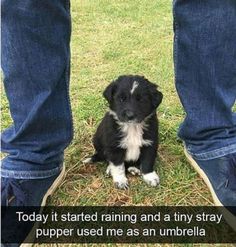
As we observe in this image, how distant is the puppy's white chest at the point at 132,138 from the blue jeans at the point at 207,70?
0.32 m

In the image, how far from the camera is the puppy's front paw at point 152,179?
3.18 m

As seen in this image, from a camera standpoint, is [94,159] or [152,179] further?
[94,159]

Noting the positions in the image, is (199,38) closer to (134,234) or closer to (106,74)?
(134,234)

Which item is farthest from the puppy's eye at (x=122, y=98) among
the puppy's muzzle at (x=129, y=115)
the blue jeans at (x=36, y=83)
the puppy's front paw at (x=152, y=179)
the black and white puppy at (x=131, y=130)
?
the puppy's front paw at (x=152, y=179)

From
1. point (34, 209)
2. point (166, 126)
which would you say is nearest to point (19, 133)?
point (34, 209)

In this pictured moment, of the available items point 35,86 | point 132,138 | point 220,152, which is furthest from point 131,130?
point 35,86

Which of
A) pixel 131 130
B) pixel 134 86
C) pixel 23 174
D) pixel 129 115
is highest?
pixel 134 86

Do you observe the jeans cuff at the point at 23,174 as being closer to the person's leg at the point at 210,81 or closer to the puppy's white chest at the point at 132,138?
the puppy's white chest at the point at 132,138

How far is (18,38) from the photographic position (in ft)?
8.70

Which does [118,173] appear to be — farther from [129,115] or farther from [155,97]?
[155,97]

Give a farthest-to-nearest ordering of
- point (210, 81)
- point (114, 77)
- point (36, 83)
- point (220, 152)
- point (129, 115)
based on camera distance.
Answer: point (114, 77), point (129, 115), point (220, 152), point (210, 81), point (36, 83)

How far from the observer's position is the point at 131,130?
10.6ft

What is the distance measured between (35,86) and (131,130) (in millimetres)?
769

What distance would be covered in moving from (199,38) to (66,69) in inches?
30.8
